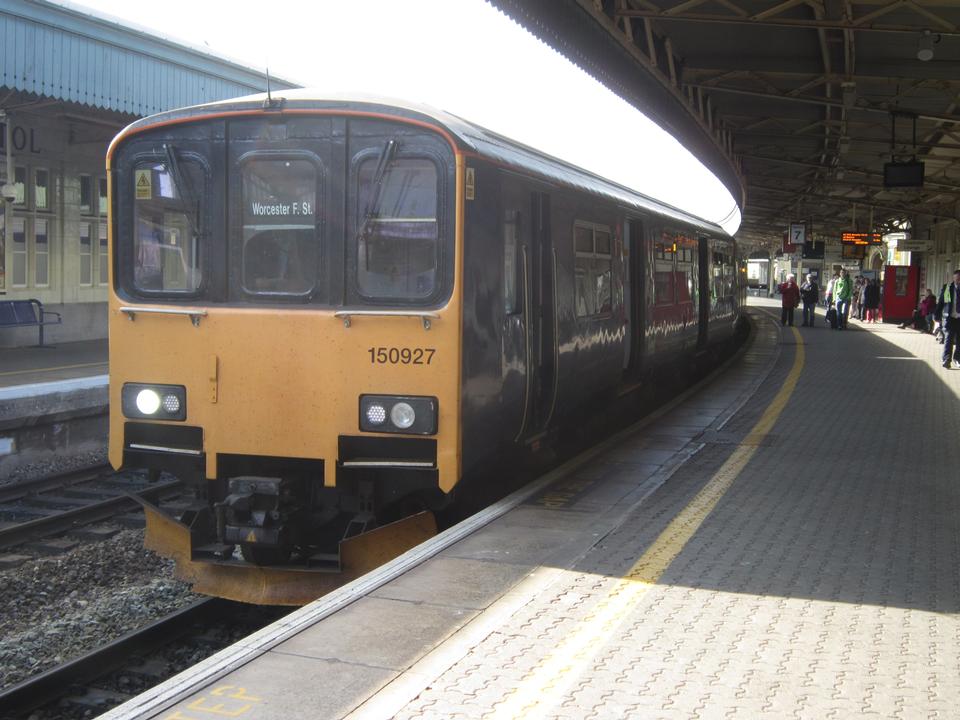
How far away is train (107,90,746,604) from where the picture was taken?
6191 millimetres

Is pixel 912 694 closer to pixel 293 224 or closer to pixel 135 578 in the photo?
pixel 293 224

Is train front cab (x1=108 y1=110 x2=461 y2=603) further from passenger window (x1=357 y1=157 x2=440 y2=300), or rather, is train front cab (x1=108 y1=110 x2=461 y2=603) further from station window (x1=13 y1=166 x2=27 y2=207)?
station window (x1=13 y1=166 x2=27 y2=207)

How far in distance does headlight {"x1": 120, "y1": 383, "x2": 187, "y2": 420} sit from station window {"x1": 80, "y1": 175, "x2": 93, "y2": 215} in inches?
591

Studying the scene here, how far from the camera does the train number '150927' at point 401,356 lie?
616 cm

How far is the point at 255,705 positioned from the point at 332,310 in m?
2.83

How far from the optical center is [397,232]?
629 centimetres

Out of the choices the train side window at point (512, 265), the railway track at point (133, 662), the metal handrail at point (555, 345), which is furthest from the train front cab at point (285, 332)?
the metal handrail at point (555, 345)

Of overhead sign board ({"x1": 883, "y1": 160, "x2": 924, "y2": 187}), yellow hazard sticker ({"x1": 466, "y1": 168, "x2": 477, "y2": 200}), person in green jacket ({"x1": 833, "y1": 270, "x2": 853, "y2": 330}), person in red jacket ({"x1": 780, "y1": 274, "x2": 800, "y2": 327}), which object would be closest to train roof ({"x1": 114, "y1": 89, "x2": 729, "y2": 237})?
yellow hazard sticker ({"x1": 466, "y1": 168, "x2": 477, "y2": 200})

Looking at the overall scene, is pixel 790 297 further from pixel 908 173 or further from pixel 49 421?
pixel 49 421

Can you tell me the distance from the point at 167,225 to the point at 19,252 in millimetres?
13708

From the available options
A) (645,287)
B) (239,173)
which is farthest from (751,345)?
(239,173)

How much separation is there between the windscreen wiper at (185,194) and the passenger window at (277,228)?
1.10ft

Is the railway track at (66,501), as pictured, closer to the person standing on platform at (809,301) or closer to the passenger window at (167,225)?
the passenger window at (167,225)

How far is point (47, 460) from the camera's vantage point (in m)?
11.6
